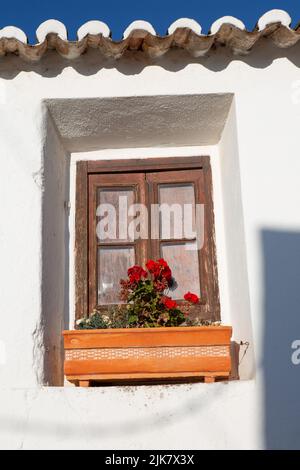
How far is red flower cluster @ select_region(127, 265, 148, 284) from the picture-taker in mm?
3613

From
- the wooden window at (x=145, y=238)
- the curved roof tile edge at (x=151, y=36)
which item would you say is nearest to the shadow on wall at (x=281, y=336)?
the wooden window at (x=145, y=238)

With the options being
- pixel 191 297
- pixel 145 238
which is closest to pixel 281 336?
pixel 191 297

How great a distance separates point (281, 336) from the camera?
328 cm

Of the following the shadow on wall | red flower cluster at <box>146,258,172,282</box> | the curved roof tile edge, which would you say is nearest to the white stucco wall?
the shadow on wall

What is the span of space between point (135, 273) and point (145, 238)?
1.41 feet

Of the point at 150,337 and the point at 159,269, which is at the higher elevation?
the point at 159,269

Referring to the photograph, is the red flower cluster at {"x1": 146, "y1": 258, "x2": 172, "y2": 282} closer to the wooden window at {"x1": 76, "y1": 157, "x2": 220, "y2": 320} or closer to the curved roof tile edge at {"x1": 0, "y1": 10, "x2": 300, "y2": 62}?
the wooden window at {"x1": 76, "y1": 157, "x2": 220, "y2": 320}

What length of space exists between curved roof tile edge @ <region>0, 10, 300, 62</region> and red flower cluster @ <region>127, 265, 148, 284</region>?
1.20 metres

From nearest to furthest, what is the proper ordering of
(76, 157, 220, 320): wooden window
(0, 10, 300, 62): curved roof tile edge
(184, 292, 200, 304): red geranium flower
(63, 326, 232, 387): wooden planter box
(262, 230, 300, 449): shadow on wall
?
(262, 230, 300, 449): shadow on wall → (63, 326, 232, 387): wooden planter box → (0, 10, 300, 62): curved roof tile edge → (184, 292, 200, 304): red geranium flower → (76, 157, 220, 320): wooden window

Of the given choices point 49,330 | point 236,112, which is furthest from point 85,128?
point 49,330

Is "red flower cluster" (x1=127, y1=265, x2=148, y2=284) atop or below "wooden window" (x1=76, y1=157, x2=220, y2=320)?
below

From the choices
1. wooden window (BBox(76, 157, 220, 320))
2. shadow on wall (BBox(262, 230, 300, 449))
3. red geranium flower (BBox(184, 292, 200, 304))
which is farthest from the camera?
wooden window (BBox(76, 157, 220, 320))

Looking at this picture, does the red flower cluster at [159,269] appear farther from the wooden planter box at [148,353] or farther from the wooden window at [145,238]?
the wooden planter box at [148,353]

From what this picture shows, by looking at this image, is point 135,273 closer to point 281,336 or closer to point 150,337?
point 150,337
